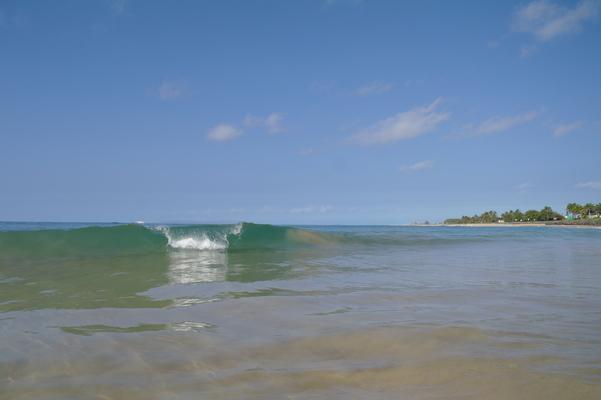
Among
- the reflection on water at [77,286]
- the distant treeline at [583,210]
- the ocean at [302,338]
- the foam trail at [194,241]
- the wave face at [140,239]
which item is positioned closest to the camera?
the ocean at [302,338]

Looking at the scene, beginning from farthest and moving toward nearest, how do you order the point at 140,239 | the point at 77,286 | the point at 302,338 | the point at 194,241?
the point at 194,241, the point at 140,239, the point at 77,286, the point at 302,338

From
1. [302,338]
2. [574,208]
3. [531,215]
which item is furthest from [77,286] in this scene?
[574,208]

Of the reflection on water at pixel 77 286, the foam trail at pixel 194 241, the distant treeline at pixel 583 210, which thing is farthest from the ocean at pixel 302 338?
the distant treeline at pixel 583 210

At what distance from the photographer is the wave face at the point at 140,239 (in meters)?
12.1

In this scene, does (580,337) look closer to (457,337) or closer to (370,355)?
(457,337)

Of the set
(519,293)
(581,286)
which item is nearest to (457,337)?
(519,293)

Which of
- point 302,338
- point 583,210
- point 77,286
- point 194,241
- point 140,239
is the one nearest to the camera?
point 302,338

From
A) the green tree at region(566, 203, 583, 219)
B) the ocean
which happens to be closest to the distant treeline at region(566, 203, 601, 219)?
the green tree at region(566, 203, 583, 219)

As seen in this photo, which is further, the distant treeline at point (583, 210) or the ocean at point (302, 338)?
the distant treeline at point (583, 210)

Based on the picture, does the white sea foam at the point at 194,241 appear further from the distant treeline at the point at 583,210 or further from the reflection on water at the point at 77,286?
the distant treeline at the point at 583,210

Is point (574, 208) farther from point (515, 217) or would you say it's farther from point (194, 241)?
point (194, 241)

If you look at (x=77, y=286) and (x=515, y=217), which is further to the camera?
(x=515, y=217)

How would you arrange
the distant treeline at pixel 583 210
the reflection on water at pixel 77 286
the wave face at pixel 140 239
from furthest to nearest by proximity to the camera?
the distant treeline at pixel 583 210 → the wave face at pixel 140 239 → the reflection on water at pixel 77 286

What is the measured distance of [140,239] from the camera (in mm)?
14734
